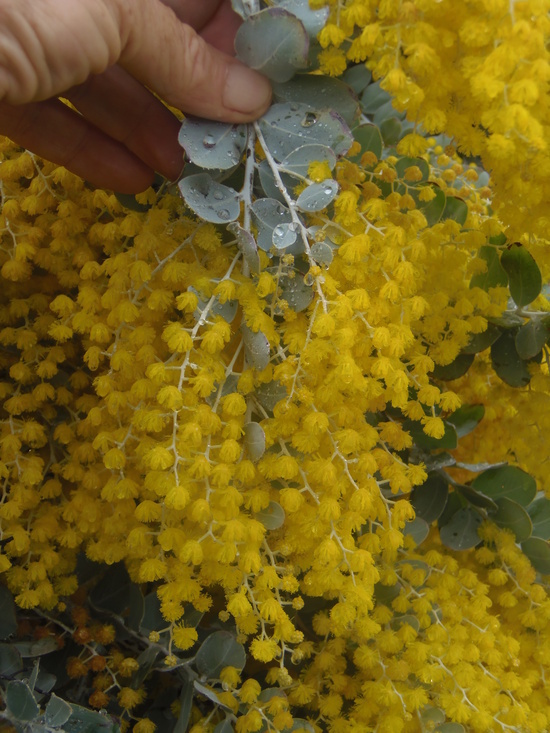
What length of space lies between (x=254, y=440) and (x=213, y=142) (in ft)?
1.26

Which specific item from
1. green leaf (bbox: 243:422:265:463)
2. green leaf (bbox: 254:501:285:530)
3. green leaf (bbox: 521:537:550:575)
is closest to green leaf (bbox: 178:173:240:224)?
green leaf (bbox: 243:422:265:463)

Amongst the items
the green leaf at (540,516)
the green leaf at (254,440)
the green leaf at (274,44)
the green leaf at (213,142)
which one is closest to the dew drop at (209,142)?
the green leaf at (213,142)

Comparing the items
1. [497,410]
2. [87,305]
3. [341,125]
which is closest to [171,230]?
[87,305]

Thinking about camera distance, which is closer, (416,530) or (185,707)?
(185,707)

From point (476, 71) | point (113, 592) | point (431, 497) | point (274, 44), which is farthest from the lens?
point (431, 497)

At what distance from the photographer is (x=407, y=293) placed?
2.93 ft

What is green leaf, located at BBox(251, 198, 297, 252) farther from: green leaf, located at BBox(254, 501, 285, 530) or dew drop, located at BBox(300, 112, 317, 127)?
green leaf, located at BBox(254, 501, 285, 530)

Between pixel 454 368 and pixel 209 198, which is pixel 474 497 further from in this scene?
pixel 209 198

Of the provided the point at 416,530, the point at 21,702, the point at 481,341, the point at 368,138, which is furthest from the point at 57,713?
the point at 368,138

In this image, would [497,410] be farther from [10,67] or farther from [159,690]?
[10,67]

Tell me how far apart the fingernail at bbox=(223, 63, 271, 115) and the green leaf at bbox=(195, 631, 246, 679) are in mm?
727

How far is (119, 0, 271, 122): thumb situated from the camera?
2.70 ft

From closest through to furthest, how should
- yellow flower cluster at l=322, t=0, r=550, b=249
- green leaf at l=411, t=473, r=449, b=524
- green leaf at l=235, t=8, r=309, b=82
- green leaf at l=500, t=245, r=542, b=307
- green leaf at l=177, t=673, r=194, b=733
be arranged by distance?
yellow flower cluster at l=322, t=0, r=550, b=249
green leaf at l=235, t=8, r=309, b=82
green leaf at l=177, t=673, r=194, b=733
green leaf at l=500, t=245, r=542, b=307
green leaf at l=411, t=473, r=449, b=524

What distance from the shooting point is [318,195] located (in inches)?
33.3
